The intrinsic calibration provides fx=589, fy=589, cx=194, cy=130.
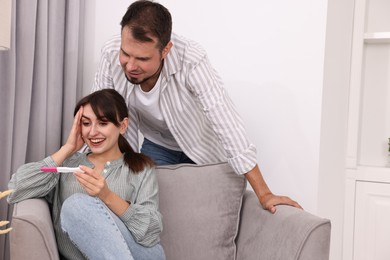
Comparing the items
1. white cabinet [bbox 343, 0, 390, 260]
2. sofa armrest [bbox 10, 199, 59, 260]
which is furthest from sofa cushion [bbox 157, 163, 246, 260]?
white cabinet [bbox 343, 0, 390, 260]

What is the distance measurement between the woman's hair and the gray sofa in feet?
0.44

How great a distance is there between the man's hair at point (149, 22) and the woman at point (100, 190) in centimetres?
22

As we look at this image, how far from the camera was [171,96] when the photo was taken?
2.05 m

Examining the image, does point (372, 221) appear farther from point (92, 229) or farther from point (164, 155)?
point (92, 229)

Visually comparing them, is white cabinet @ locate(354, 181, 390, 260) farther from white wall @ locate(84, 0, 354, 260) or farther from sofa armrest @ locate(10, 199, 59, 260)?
sofa armrest @ locate(10, 199, 59, 260)

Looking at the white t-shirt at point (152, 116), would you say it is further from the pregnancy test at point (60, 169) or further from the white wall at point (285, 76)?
the pregnancy test at point (60, 169)

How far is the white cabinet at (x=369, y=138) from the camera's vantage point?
9.30 feet

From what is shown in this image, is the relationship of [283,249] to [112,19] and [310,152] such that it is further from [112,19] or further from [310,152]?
[112,19]

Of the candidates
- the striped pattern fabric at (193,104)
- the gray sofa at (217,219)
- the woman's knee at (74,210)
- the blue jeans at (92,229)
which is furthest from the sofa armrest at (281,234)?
the woman's knee at (74,210)

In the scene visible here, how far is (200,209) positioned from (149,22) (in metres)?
0.62

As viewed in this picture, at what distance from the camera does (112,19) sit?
2617 millimetres

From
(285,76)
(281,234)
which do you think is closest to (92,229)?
(281,234)

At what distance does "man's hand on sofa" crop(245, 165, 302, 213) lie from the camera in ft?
5.99

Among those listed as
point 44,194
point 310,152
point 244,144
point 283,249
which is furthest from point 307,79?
point 44,194
